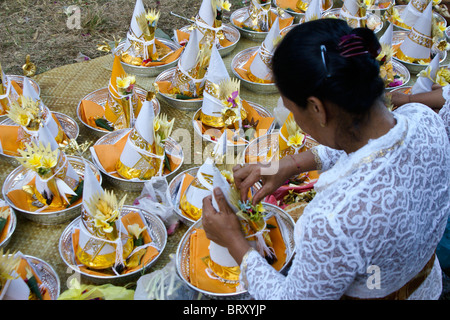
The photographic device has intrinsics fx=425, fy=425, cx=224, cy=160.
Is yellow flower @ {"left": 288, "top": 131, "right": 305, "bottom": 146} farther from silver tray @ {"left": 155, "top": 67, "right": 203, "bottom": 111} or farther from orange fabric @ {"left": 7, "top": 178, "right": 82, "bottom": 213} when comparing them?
orange fabric @ {"left": 7, "top": 178, "right": 82, "bottom": 213}

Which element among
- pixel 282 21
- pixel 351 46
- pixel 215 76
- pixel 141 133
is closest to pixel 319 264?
pixel 351 46

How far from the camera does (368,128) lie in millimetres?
869

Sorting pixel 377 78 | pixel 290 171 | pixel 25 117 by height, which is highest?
pixel 377 78

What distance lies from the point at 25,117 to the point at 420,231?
1.47 metres

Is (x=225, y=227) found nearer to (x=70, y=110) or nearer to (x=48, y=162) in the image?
(x=48, y=162)

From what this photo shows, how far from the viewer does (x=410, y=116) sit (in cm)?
95

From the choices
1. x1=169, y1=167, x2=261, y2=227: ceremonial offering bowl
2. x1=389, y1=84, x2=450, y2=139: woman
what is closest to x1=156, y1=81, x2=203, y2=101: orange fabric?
x1=169, y1=167, x2=261, y2=227: ceremonial offering bowl

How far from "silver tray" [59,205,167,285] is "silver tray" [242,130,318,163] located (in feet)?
1.75

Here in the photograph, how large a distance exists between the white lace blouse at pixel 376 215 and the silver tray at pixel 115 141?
0.93 meters

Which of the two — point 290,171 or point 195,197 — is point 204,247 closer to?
point 195,197

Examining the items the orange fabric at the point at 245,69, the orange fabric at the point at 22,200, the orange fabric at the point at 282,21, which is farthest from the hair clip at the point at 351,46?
the orange fabric at the point at 282,21

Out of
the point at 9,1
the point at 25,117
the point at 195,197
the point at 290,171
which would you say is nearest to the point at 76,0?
the point at 9,1

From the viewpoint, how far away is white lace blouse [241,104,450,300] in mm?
810

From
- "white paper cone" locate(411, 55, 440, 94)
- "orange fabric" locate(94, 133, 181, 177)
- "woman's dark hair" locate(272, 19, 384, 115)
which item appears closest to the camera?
"woman's dark hair" locate(272, 19, 384, 115)
